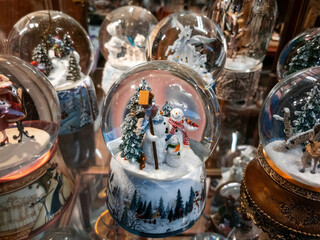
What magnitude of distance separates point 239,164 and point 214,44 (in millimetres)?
762

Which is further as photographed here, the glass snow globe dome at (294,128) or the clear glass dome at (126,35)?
the clear glass dome at (126,35)

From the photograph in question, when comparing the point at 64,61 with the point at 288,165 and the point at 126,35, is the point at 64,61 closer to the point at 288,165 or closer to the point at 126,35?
the point at 126,35

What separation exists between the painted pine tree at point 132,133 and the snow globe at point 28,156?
1.14ft

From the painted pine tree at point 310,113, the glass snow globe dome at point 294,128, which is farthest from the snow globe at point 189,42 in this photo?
the painted pine tree at point 310,113

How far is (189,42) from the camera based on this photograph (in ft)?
6.56

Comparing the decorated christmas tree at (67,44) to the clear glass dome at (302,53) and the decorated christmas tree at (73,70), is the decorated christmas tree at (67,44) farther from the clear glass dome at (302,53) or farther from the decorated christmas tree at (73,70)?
the clear glass dome at (302,53)

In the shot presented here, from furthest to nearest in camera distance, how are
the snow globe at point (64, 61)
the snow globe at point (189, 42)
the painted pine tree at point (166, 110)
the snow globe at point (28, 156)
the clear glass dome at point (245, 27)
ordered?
the clear glass dome at point (245, 27) < the snow globe at point (189, 42) < the snow globe at point (64, 61) < the painted pine tree at point (166, 110) < the snow globe at point (28, 156)

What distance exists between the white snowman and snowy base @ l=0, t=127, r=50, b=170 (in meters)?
0.45

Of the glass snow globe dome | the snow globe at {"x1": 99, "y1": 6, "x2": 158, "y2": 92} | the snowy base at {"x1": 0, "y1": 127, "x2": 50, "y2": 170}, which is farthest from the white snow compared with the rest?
the snowy base at {"x1": 0, "y1": 127, "x2": 50, "y2": 170}

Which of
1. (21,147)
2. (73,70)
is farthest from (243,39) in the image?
(21,147)

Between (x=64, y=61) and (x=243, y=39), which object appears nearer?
(x=64, y=61)

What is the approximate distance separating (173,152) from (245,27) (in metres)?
1.48

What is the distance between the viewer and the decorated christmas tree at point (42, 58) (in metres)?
1.88

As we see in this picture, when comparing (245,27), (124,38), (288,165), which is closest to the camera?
(288,165)
